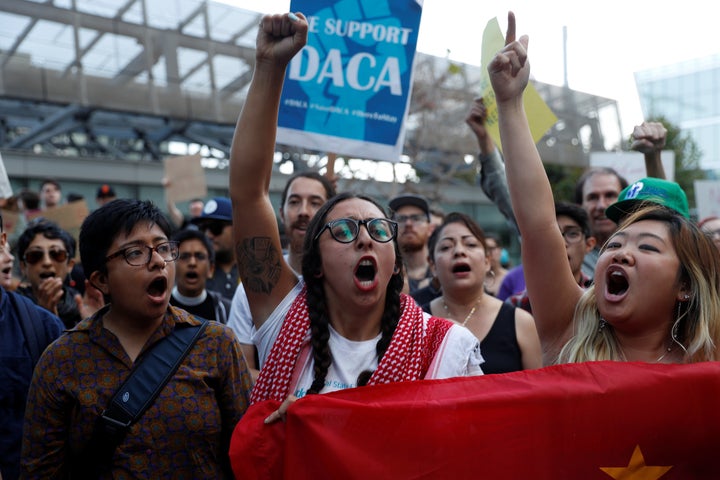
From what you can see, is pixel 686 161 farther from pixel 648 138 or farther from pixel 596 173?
pixel 648 138

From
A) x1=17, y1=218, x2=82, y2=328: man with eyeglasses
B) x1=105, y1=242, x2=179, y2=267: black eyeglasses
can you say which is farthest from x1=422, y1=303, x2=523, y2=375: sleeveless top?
x1=17, y1=218, x2=82, y2=328: man with eyeglasses

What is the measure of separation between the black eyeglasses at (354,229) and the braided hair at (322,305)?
0.08 meters

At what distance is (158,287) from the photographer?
2.30m

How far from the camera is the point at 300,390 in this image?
6.73 ft

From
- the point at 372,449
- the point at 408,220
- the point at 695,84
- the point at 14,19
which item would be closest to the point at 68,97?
the point at 14,19

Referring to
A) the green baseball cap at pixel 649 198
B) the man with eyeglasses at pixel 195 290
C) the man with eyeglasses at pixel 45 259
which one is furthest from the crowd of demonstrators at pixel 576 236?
the man with eyeglasses at pixel 45 259

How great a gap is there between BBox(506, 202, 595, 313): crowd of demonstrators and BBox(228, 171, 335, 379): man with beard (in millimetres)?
1273

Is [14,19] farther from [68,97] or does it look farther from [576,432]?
[576,432]

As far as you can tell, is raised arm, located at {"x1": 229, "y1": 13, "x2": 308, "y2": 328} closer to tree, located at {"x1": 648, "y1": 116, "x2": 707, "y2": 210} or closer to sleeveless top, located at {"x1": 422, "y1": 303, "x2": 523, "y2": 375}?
sleeveless top, located at {"x1": 422, "y1": 303, "x2": 523, "y2": 375}

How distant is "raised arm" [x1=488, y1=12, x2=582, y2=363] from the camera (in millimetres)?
2117

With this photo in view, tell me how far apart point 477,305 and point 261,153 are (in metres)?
1.59

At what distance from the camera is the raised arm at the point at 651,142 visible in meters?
3.25

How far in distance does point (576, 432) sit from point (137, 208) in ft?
5.14

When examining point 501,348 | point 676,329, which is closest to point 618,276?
point 676,329
